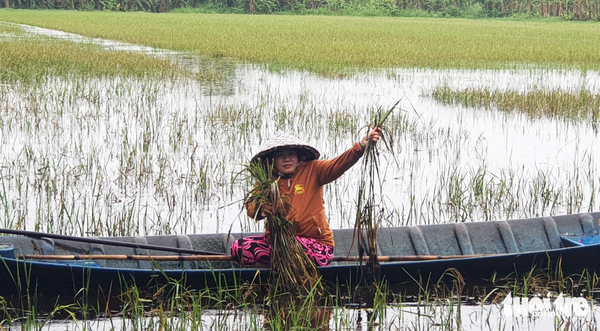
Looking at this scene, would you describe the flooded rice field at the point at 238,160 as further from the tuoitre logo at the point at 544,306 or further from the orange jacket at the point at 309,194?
the orange jacket at the point at 309,194

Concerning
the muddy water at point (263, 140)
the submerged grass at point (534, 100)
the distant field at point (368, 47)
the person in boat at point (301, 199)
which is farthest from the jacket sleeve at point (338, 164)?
the distant field at point (368, 47)

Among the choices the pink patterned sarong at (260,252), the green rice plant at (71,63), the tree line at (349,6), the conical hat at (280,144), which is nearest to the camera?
the conical hat at (280,144)

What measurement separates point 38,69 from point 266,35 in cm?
1313

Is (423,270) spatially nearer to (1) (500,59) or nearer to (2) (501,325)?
(2) (501,325)

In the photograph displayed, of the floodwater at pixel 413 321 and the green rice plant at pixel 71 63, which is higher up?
the green rice plant at pixel 71 63

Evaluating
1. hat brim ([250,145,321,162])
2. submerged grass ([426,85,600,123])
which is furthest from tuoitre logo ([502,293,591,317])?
submerged grass ([426,85,600,123])

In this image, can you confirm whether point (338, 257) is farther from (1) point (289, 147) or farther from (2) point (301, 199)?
(1) point (289, 147)

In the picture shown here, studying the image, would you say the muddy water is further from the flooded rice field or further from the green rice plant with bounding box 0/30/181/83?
the green rice plant with bounding box 0/30/181/83

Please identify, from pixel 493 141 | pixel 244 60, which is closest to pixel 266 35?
pixel 244 60

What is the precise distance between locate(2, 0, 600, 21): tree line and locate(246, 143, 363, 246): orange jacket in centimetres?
4797

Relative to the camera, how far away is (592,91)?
1226 centimetres

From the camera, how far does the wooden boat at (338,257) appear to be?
4070mm

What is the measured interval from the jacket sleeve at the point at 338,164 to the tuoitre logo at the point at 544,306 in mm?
1125

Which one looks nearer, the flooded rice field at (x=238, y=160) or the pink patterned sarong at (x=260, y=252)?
the pink patterned sarong at (x=260, y=252)
